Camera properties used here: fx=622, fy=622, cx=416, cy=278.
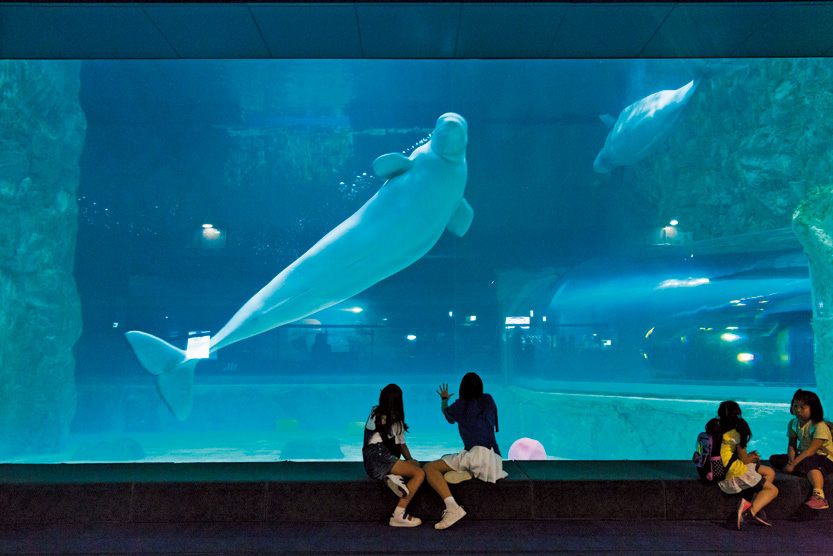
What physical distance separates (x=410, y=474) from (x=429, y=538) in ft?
1.51

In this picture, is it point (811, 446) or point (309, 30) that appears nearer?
point (811, 446)

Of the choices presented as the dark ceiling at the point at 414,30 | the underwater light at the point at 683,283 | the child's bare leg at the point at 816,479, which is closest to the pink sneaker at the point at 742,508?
the child's bare leg at the point at 816,479

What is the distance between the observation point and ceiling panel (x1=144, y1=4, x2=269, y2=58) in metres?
4.59

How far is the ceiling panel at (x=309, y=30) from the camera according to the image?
4.60 metres

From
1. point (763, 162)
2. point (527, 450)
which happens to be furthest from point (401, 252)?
point (763, 162)

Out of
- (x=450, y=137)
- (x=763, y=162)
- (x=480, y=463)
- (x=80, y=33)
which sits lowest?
(x=480, y=463)

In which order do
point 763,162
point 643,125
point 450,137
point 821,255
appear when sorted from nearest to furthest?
point 450,137
point 821,255
point 643,125
point 763,162

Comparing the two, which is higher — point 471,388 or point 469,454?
point 471,388

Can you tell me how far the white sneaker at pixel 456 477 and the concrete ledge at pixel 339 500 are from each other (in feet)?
0.12

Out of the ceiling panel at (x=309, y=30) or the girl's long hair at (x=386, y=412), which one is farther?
the ceiling panel at (x=309, y=30)

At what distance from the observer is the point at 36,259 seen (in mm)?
15344

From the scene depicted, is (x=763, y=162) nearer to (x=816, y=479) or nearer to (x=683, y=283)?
(x=683, y=283)

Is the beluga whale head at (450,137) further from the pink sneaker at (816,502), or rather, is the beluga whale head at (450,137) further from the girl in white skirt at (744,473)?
the pink sneaker at (816,502)

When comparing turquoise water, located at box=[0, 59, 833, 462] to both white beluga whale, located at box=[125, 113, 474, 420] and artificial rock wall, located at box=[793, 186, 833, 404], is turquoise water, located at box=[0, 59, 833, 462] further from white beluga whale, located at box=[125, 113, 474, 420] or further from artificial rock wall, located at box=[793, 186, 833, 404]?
artificial rock wall, located at box=[793, 186, 833, 404]
